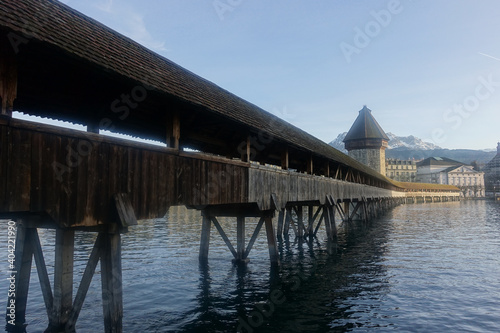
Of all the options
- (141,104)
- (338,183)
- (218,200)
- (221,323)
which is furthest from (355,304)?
(338,183)

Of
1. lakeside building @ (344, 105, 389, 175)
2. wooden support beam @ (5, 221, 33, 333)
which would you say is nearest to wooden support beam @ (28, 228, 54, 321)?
wooden support beam @ (5, 221, 33, 333)

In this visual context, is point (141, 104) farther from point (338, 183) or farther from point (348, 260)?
point (338, 183)

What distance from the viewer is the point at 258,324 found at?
7.91 meters

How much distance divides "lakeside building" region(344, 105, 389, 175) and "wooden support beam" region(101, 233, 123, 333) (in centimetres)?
6269

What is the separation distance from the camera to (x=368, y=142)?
65188 millimetres

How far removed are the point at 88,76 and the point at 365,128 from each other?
64967 mm

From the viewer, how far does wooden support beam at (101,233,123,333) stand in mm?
5680

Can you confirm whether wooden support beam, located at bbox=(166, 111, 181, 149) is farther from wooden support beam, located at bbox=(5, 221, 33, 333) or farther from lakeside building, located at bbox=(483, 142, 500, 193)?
lakeside building, located at bbox=(483, 142, 500, 193)

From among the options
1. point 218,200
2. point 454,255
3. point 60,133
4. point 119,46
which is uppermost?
point 119,46

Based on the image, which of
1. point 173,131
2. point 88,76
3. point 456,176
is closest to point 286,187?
point 173,131

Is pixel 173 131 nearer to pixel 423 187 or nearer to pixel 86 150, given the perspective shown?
pixel 86 150

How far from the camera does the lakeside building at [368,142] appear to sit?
6481cm

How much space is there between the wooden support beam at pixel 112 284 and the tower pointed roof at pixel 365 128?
64.5 meters

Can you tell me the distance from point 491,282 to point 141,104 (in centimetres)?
1241
